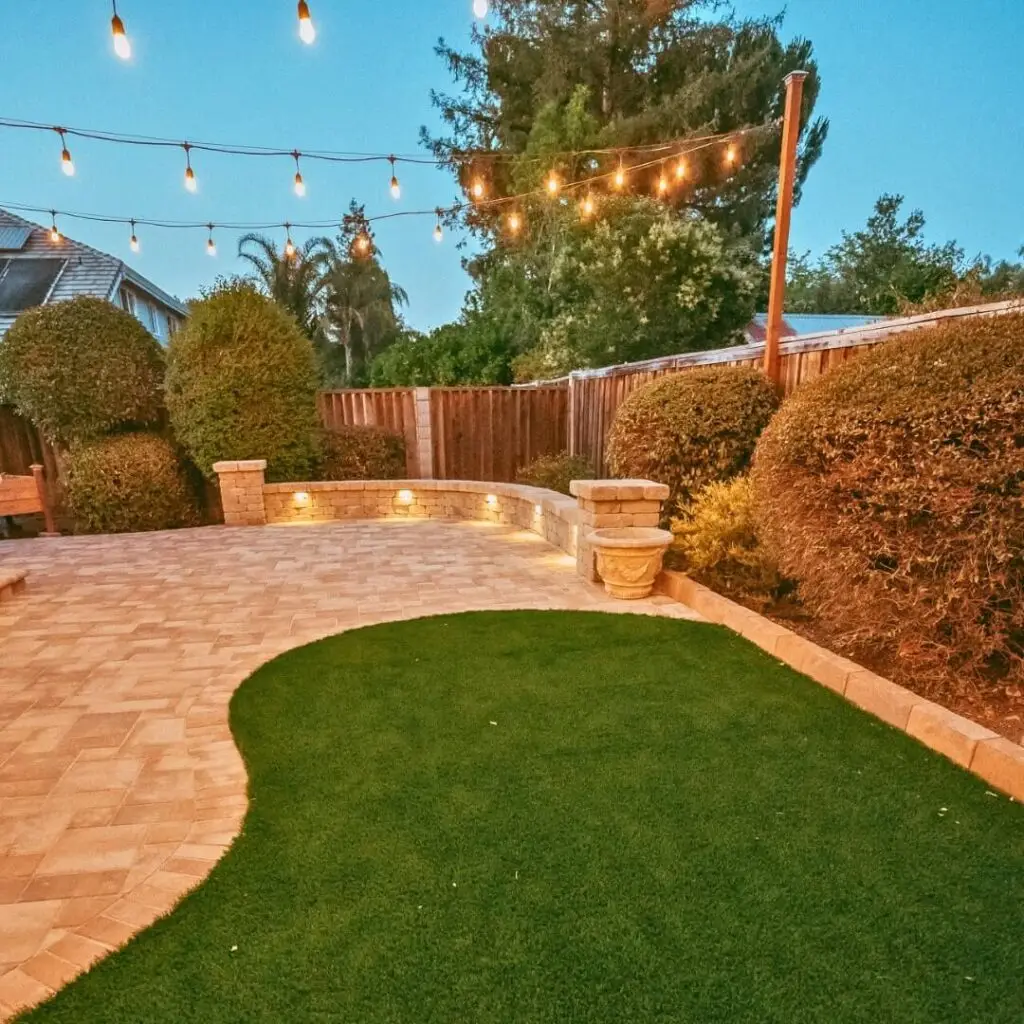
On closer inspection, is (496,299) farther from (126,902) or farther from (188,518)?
(126,902)

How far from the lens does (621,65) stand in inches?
600

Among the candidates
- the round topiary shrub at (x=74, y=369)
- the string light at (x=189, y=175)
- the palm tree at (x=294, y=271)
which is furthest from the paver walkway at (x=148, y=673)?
the palm tree at (x=294, y=271)

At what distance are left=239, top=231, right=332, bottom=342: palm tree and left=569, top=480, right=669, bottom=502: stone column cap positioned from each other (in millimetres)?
16842

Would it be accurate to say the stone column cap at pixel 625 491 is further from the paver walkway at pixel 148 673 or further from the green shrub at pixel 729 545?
the paver walkway at pixel 148 673

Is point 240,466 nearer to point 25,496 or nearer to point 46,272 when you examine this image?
point 25,496

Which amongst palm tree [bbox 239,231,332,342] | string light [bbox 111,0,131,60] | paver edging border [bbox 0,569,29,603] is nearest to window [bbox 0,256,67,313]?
palm tree [bbox 239,231,332,342]

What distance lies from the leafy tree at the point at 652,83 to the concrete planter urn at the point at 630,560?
38.8 feet

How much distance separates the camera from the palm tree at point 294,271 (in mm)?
19078

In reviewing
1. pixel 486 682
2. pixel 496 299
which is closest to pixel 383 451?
pixel 486 682

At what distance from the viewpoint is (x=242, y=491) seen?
25.7 ft

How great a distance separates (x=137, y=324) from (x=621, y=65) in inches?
539

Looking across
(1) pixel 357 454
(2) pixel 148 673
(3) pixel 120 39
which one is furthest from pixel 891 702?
(1) pixel 357 454

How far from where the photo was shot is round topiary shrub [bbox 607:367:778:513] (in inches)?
190

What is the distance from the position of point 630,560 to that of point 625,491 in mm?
547
